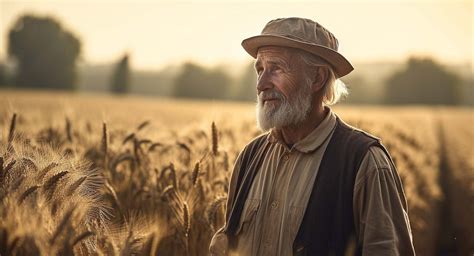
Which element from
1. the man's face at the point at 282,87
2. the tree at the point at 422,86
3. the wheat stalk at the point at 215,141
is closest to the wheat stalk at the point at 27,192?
the man's face at the point at 282,87

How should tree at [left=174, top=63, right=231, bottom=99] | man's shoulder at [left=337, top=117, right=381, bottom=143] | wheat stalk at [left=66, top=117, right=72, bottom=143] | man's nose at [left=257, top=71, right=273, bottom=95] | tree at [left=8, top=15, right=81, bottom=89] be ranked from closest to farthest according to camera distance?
man's shoulder at [left=337, top=117, right=381, bottom=143] < man's nose at [left=257, top=71, right=273, bottom=95] < wheat stalk at [left=66, top=117, right=72, bottom=143] < tree at [left=8, top=15, right=81, bottom=89] < tree at [left=174, top=63, right=231, bottom=99]

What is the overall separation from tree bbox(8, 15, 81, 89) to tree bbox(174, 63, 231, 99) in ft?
55.1

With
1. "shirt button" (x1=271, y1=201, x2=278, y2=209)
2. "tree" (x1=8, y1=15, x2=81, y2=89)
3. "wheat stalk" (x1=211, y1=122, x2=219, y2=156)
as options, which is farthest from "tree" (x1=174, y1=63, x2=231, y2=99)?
"shirt button" (x1=271, y1=201, x2=278, y2=209)

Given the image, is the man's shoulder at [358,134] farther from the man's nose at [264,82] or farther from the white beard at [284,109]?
the man's nose at [264,82]

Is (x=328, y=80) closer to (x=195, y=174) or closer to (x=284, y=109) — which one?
(x=284, y=109)

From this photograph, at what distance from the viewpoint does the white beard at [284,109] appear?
3311 mm

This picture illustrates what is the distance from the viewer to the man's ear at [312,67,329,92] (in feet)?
11.3

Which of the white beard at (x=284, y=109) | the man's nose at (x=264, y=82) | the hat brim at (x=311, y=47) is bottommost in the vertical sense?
the white beard at (x=284, y=109)

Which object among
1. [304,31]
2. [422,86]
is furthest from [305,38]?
[422,86]

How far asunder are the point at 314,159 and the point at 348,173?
0.26m

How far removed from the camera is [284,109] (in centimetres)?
333

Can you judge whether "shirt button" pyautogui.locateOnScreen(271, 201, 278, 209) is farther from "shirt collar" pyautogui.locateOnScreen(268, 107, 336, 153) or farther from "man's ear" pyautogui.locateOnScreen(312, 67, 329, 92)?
"man's ear" pyautogui.locateOnScreen(312, 67, 329, 92)

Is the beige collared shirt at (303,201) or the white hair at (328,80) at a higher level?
the white hair at (328,80)

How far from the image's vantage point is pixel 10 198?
2.35 m
